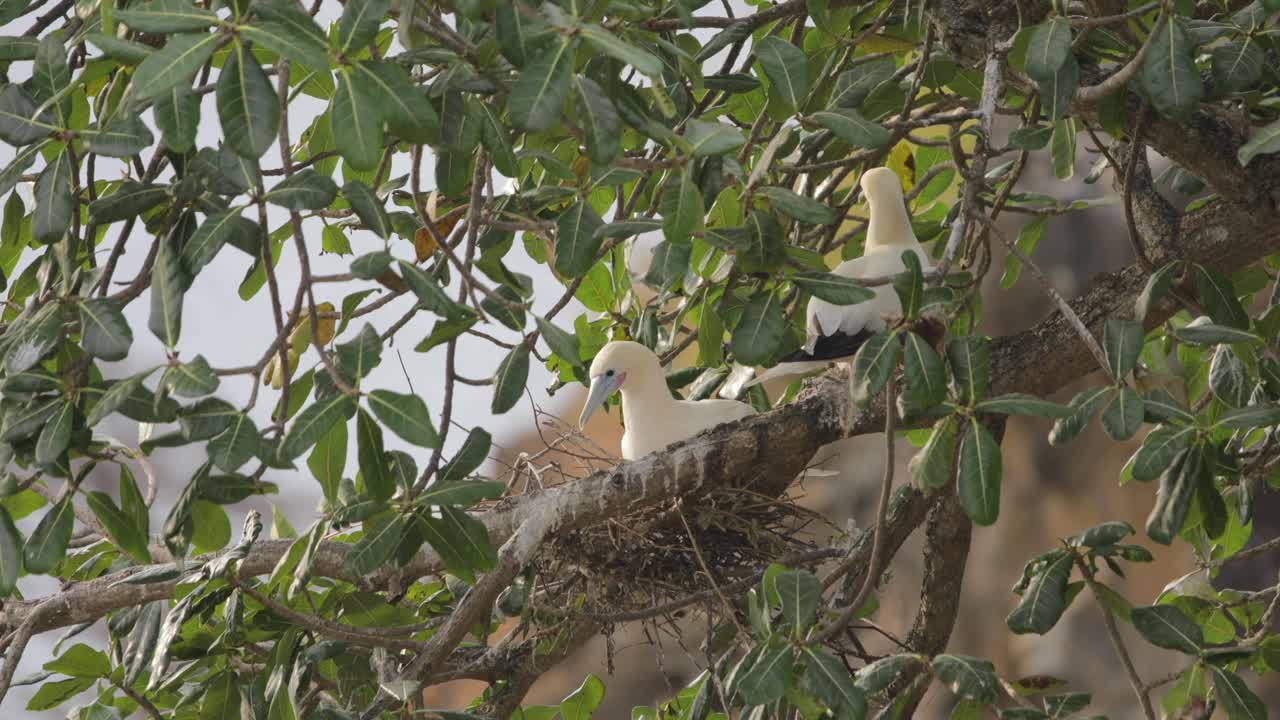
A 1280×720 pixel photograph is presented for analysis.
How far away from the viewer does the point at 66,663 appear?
2418 mm

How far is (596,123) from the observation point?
1.58 m

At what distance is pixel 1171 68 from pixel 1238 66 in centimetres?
18

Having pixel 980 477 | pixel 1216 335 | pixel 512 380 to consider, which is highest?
pixel 512 380

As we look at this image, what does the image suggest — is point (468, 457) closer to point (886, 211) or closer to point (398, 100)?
point (398, 100)

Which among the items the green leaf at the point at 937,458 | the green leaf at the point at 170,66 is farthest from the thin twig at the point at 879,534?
the green leaf at the point at 170,66

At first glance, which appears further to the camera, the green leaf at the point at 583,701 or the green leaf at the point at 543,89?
the green leaf at the point at 583,701

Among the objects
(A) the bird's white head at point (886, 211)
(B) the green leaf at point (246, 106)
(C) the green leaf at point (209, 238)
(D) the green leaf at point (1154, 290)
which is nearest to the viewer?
(B) the green leaf at point (246, 106)

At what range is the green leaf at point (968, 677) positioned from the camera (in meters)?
2.02

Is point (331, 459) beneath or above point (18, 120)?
beneath

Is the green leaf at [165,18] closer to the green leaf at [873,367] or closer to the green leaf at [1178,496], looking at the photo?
the green leaf at [873,367]

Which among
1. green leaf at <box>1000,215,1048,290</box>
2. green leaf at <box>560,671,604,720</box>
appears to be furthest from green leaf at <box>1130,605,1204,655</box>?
green leaf at <box>560,671,604,720</box>

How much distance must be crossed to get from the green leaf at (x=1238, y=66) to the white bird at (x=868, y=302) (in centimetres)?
58

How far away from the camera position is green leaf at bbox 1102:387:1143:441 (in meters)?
1.79

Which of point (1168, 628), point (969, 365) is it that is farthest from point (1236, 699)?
point (969, 365)
